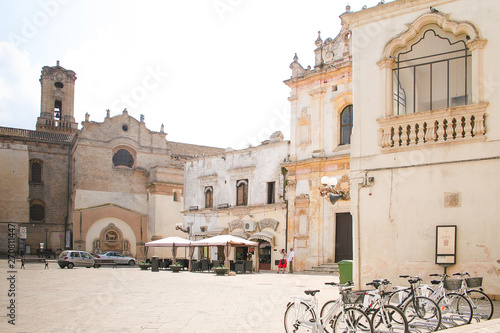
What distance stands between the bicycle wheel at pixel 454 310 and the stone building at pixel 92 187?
39661mm

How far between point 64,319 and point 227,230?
2589 cm

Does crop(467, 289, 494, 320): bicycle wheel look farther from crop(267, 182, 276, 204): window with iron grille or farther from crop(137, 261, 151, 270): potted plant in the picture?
crop(137, 261, 151, 270): potted plant

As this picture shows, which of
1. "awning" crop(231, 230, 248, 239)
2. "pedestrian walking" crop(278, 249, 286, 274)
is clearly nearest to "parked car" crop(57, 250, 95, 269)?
"awning" crop(231, 230, 248, 239)

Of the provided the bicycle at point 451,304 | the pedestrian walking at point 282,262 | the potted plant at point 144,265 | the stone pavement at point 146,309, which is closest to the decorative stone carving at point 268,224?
the pedestrian walking at point 282,262

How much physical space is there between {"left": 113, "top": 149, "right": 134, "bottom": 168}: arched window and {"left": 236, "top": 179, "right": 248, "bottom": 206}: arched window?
17.3 metres

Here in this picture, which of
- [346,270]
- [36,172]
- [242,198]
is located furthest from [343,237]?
[36,172]

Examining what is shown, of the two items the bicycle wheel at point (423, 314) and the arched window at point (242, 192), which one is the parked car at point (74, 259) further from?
the bicycle wheel at point (423, 314)

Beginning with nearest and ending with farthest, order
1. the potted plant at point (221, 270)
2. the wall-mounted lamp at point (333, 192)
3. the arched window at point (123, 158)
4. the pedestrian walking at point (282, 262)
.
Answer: the wall-mounted lamp at point (333, 192)
the potted plant at point (221, 270)
the pedestrian walking at point (282, 262)
the arched window at point (123, 158)

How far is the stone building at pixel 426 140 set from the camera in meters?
11.4

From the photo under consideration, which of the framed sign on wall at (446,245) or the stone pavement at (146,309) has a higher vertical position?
the framed sign on wall at (446,245)

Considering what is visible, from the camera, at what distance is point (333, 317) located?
7.86 m

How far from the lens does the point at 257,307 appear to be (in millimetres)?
11898

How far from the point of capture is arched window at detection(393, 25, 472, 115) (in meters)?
12.7

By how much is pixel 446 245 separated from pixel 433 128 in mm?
2727
